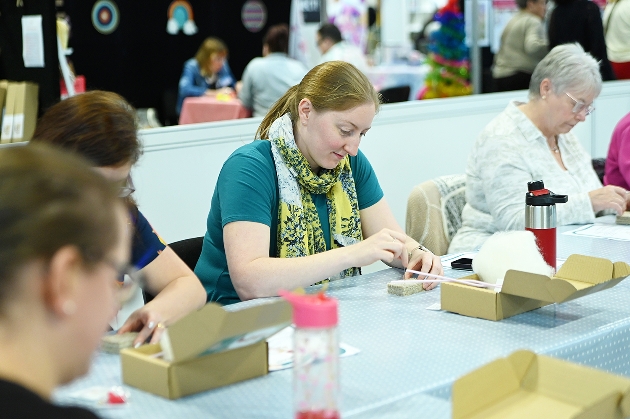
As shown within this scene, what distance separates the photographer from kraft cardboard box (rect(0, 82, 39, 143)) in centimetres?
381

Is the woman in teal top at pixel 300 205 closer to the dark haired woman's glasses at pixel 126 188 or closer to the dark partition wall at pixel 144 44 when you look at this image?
the dark haired woman's glasses at pixel 126 188

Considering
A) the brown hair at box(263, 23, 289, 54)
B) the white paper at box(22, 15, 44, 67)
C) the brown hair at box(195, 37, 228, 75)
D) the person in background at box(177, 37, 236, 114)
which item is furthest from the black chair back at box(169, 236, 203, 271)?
the brown hair at box(195, 37, 228, 75)

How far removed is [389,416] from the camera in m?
1.24

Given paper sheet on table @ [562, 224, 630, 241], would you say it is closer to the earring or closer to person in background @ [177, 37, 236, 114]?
the earring

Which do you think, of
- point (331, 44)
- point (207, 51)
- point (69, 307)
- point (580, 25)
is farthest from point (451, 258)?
point (207, 51)

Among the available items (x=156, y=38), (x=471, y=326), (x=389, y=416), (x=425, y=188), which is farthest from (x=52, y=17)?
(x=156, y=38)

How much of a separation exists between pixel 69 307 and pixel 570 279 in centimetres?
136

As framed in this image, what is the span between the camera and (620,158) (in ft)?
11.0

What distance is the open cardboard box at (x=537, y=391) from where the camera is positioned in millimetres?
1175

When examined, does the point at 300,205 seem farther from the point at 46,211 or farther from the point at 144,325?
the point at 46,211

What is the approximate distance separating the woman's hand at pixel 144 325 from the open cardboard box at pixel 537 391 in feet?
2.16

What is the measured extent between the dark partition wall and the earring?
8.51 m

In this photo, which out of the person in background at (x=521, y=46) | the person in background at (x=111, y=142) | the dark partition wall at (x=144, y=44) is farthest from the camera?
the dark partition wall at (x=144, y=44)

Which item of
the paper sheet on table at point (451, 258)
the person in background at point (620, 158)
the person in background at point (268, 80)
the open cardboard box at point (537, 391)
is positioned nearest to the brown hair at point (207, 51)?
the person in background at point (268, 80)
